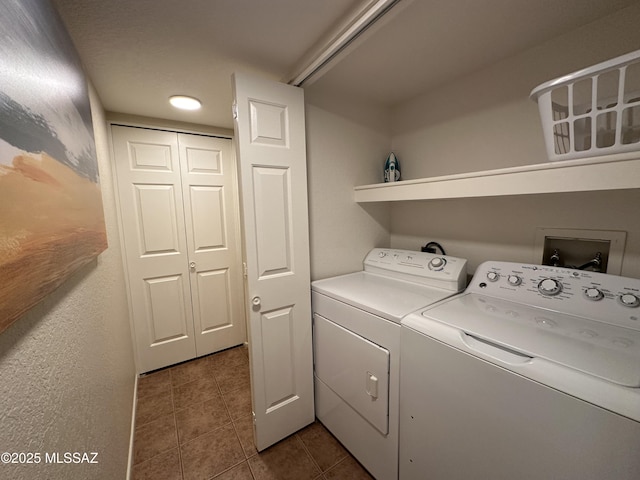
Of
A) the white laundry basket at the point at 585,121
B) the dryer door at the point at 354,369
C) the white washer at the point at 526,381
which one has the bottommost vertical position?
the dryer door at the point at 354,369

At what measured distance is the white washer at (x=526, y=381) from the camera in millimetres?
623

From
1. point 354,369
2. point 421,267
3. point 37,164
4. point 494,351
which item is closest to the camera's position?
point 37,164

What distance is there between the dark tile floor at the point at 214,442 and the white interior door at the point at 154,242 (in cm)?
37

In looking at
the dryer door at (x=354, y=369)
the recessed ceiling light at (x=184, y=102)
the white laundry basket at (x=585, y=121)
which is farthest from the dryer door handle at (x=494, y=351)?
the recessed ceiling light at (x=184, y=102)

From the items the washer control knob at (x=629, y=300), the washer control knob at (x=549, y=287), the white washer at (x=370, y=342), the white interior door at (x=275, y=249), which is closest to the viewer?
the washer control knob at (x=629, y=300)

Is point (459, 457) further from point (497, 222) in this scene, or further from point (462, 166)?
point (462, 166)

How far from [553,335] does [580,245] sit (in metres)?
0.66

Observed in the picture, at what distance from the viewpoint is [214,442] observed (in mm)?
1562

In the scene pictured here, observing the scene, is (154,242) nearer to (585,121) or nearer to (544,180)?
(544,180)

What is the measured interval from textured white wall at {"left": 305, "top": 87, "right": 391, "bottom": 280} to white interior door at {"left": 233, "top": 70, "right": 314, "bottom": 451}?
168 mm

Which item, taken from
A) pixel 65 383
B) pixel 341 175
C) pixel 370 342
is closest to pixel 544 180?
pixel 370 342

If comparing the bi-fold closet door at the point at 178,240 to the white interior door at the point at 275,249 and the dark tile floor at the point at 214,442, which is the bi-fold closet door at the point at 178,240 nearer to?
the dark tile floor at the point at 214,442

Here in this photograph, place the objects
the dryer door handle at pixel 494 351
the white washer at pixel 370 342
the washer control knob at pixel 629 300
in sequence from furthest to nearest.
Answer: the white washer at pixel 370 342
the washer control knob at pixel 629 300
the dryer door handle at pixel 494 351

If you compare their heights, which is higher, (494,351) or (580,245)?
(580,245)
